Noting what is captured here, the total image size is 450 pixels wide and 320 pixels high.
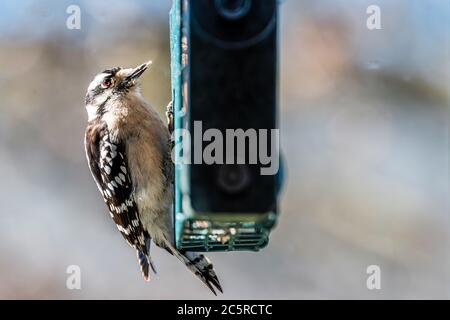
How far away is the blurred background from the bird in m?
2.03

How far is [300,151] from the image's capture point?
922cm

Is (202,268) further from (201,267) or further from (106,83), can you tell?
(106,83)

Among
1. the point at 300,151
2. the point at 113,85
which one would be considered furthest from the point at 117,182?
the point at 300,151

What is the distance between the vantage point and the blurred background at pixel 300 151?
366 inches

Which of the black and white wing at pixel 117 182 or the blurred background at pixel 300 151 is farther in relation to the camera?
the blurred background at pixel 300 151

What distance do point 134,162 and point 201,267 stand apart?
0.85 meters

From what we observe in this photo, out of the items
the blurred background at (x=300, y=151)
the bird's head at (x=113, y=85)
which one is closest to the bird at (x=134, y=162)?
the bird's head at (x=113, y=85)

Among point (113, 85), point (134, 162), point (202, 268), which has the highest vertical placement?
point (113, 85)

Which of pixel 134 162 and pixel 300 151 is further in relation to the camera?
pixel 300 151

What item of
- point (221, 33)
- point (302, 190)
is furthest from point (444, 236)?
point (221, 33)

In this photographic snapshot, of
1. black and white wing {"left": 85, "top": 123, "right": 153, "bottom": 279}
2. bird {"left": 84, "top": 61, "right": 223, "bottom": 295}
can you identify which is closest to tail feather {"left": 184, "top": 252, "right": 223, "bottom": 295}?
bird {"left": 84, "top": 61, "right": 223, "bottom": 295}

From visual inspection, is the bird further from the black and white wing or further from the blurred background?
the blurred background

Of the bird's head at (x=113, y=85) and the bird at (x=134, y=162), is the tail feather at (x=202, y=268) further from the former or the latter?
the bird's head at (x=113, y=85)

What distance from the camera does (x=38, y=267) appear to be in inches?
380
